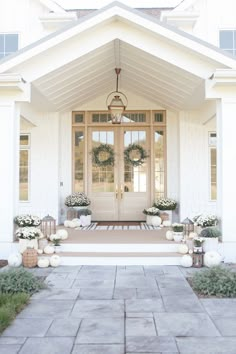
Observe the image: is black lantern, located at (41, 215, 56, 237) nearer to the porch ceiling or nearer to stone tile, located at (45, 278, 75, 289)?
stone tile, located at (45, 278, 75, 289)

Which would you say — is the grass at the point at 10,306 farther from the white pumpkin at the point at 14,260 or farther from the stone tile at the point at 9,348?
the white pumpkin at the point at 14,260

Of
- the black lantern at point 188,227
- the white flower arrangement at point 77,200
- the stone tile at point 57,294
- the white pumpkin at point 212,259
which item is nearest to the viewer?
the stone tile at point 57,294

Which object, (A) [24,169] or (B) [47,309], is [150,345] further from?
(A) [24,169]

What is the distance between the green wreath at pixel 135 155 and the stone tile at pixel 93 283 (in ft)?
16.5

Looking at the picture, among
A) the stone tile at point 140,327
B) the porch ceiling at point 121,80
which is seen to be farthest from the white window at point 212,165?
the stone tile at point 140,327

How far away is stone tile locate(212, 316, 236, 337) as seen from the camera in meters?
3.47

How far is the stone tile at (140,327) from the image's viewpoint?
346 centimetres

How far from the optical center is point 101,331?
11.5ft

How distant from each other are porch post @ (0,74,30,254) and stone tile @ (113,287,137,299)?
8.84 feet

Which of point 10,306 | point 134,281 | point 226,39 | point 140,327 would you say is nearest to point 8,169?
point 134,281

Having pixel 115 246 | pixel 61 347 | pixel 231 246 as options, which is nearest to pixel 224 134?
pixel 231 246

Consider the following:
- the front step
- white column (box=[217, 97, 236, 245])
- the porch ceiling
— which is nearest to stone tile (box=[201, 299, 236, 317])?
the front step

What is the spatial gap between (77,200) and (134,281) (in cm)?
445

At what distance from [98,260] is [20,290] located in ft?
6.31
